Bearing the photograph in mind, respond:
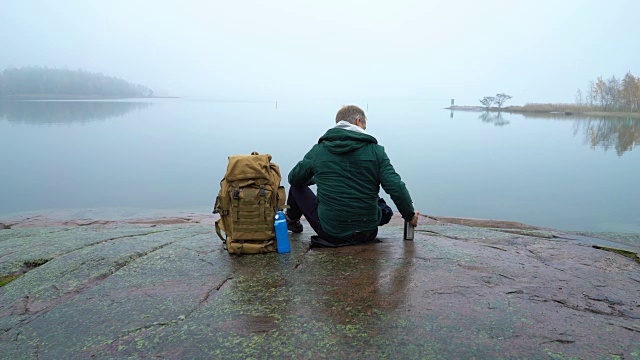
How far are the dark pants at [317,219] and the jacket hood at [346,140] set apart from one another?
2.67 feet

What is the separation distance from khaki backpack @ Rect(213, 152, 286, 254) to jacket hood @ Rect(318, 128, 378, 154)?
722mm

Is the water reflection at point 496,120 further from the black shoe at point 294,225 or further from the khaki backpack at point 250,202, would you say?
the khaki backpack at point 250,202

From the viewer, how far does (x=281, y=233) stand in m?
4.86

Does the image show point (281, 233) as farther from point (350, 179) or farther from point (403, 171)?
point (403, 171)

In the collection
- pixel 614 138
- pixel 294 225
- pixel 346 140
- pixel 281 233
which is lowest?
pixel 294 225

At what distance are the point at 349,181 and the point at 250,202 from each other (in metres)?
1.06

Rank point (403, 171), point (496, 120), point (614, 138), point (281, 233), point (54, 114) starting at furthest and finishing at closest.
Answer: point (496, 120) < point (54, 114) < point (614, 138) < point (403, 171) < point (281, 233)

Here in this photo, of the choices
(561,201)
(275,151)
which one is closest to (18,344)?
(561,201)

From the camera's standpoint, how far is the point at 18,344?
3160 mm

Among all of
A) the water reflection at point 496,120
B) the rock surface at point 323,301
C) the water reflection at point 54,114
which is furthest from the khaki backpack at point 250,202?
the water reflection at point 496,120

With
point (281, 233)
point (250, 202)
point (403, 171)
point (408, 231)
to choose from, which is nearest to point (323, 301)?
point (281, 233)

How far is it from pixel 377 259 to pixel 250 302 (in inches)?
61.1

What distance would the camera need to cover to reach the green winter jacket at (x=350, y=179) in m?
4.68

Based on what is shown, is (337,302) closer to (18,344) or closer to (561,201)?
(18,344)
